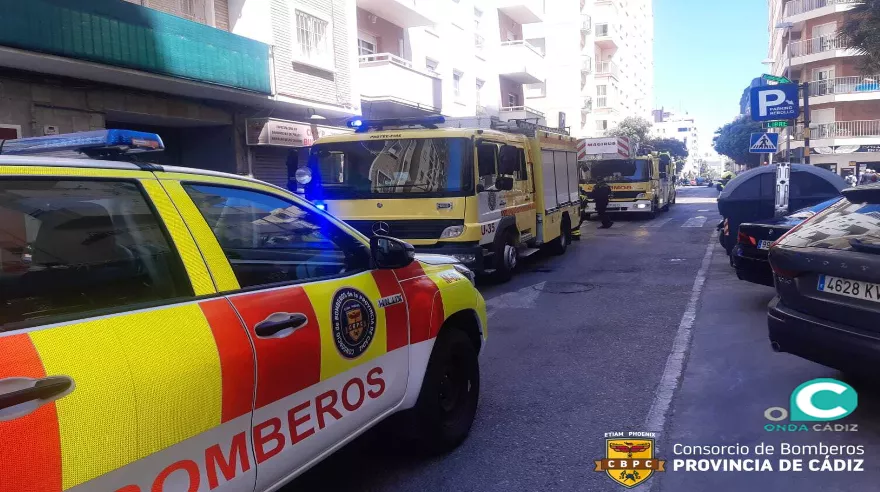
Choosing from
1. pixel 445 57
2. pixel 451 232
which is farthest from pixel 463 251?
pixel 445 57

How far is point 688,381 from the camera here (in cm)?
509

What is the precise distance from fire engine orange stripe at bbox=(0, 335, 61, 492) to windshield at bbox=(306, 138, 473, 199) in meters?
6.97

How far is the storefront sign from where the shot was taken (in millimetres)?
14578

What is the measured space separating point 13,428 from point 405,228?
7.03 meters

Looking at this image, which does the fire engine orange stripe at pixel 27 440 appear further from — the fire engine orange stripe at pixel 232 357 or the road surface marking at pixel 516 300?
the road surface marking at pixel 516 300

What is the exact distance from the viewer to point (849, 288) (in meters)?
3.83

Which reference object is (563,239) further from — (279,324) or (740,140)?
(740,140)

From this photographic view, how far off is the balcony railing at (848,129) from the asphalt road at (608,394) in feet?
127

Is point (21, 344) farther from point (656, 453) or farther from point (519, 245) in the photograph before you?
point (519, 245)

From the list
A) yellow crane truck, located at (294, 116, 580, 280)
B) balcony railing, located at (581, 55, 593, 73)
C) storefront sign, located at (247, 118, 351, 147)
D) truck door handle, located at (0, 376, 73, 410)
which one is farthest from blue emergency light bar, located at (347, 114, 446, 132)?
balcony railing, located at (581, 55, 593, 73)

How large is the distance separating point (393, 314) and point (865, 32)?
52.7ft

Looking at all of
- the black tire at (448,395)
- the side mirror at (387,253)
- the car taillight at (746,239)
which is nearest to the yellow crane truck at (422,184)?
the car taillight at (746,239)

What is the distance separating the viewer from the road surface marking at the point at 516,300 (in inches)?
319

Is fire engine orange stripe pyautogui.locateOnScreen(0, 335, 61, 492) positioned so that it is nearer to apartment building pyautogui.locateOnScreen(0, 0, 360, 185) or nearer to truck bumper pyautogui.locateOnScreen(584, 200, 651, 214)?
apartment building pyautogui.locateOnScreen(0, 0, 360, 185)
